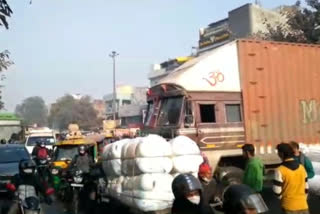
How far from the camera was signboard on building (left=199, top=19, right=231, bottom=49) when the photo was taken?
185 feet

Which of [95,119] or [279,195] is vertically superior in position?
[95,119]

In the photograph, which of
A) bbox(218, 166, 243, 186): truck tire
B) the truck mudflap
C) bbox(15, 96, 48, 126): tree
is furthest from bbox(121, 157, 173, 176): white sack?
bbox(15, 96, 48, 126): tree

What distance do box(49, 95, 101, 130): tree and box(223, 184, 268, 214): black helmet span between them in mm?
86717

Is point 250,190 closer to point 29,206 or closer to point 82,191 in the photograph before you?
point 29,206

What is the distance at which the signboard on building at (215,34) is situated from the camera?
2215 inches

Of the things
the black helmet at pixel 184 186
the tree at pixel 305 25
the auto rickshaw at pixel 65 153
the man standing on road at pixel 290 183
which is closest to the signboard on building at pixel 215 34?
the tree at pixel 305 25

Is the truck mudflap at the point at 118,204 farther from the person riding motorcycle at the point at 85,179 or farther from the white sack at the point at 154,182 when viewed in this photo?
the person riding motorcycle at the point at 85,179

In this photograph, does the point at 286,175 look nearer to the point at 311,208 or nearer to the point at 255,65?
the point at 311,208

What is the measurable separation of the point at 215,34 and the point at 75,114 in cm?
4132

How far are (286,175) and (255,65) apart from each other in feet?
21.9

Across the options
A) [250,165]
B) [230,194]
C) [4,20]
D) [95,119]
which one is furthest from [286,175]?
[95,119]

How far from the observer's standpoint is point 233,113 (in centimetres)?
1123

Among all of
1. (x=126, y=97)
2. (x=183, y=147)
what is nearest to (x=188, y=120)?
(x=183, y=147)

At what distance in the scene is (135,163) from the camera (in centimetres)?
808
